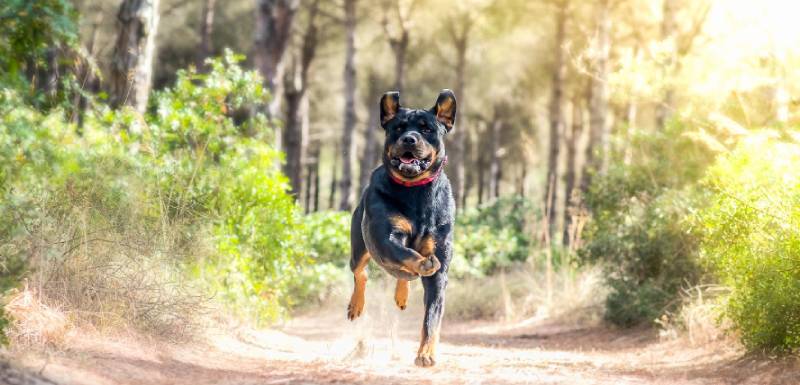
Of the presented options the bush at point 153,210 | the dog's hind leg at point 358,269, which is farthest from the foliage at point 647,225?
the dog's hind leg at point 358,269

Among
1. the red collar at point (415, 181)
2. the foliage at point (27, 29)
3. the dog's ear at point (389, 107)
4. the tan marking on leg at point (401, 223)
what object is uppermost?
the foliage at point (27, 29)

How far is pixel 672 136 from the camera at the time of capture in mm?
13703

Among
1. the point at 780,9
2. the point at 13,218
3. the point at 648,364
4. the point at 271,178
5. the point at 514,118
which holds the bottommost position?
the point at 648,364

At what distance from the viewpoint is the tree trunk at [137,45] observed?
41.5ft

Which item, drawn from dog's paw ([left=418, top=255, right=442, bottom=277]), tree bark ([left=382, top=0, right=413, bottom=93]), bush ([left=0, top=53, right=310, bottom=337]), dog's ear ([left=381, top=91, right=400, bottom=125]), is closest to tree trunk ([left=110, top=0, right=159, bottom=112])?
bush ([left=0, top=53, right=310, bottom=337])

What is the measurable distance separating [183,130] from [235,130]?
2.29 feet

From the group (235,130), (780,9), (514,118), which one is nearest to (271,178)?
(235,130)

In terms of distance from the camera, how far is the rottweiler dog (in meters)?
6.77

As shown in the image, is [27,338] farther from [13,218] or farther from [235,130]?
[235,130]

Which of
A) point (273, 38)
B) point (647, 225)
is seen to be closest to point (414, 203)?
point (647, 225)

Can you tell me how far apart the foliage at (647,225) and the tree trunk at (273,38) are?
616 centimetres

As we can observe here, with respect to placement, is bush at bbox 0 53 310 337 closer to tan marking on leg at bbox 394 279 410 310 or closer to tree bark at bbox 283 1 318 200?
tan marking on leg at bbox 394 279 410 310

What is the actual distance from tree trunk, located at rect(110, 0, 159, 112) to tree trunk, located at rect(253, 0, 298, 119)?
4.20 m

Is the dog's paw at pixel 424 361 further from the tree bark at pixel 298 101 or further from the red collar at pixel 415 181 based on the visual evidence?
the tree bark at pixel 298 101
